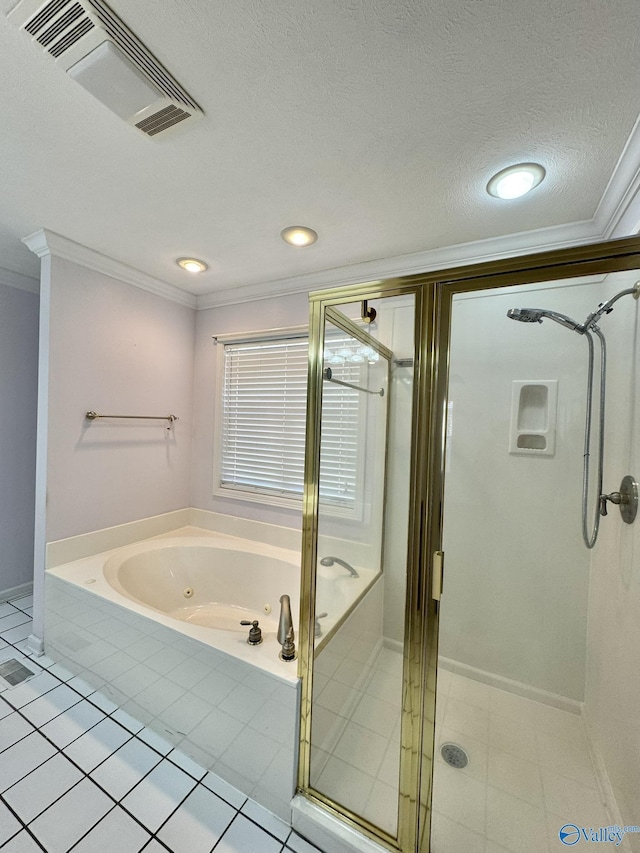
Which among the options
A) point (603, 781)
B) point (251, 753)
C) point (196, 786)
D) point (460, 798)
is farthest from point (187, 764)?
point (603, 781)

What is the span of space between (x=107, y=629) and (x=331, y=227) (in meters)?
2.29

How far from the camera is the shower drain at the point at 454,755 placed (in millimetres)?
1448

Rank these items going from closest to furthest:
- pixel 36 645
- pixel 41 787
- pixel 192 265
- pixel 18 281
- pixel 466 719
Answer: pixel 41 787, pixel 466 719, pixel 36 645, pixel 192 265, pixel 18 281

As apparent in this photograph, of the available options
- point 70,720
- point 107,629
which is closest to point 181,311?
point 107,629

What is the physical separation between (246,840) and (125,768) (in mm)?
582

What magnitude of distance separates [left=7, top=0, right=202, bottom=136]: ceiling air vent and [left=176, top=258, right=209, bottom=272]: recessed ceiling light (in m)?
1.04

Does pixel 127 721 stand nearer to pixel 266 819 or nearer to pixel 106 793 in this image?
pixel 106 793

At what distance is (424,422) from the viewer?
1.09 meters

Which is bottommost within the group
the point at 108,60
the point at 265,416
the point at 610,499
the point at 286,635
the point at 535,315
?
the point at 286,635

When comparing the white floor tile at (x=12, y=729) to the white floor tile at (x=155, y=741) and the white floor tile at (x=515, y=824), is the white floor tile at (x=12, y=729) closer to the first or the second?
the white floor tile at (x=155, y=741)

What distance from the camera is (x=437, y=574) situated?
3.57 feet

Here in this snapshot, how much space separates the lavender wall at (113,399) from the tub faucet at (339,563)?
165cm

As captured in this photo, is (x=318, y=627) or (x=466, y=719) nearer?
(x=318, y=627)

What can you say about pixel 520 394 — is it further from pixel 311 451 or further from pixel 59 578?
pixel 59 578
